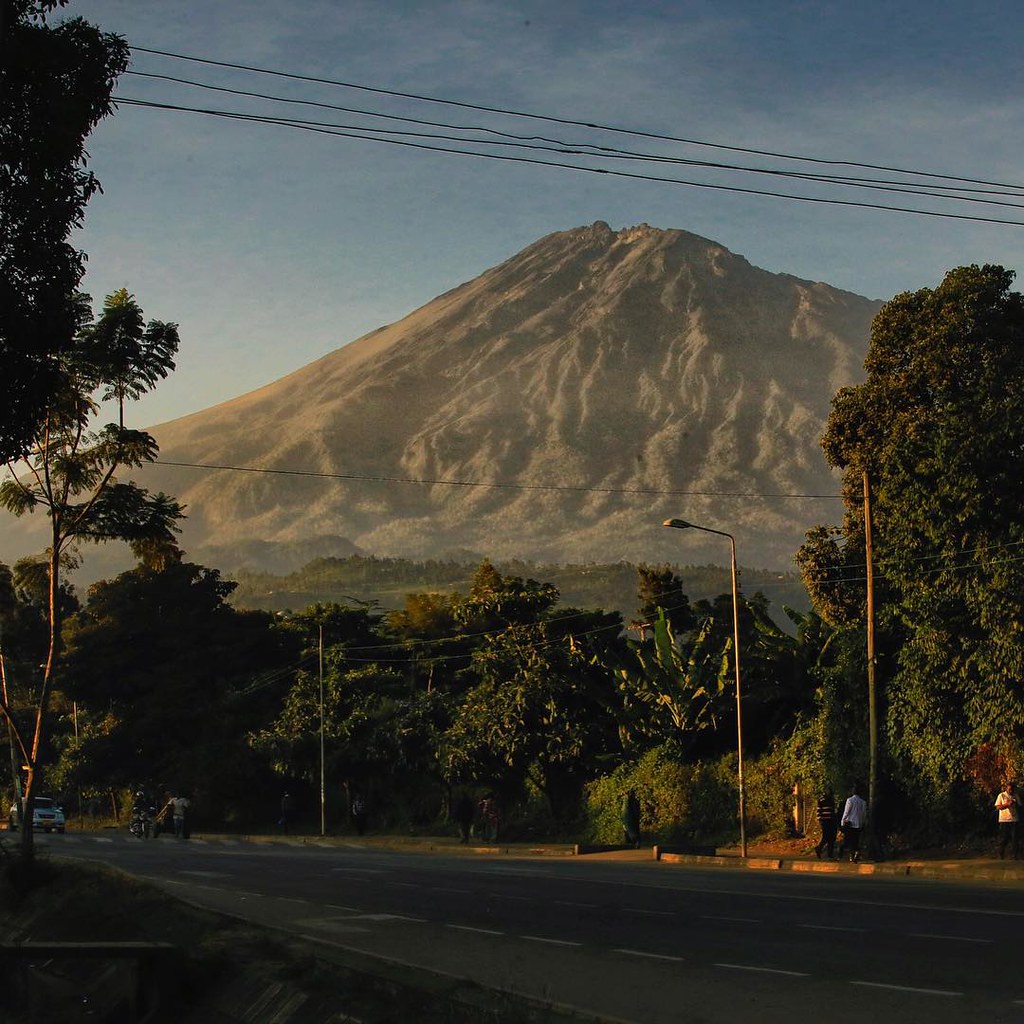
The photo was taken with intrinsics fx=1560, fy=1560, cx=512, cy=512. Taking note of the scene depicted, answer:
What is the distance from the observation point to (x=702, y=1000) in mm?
12039

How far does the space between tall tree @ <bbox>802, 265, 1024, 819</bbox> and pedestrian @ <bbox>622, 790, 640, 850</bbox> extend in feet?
27.0

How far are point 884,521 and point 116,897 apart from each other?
2531 cm

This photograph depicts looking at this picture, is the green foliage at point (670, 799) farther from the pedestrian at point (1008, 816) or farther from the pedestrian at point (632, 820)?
the pedestrian at point (1008, 816)

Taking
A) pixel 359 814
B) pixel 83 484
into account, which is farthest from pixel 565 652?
pixel 83 484

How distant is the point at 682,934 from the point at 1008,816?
17282 mm

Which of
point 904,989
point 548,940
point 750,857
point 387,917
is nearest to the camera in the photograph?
point 904,989

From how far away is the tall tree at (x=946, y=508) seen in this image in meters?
33.9

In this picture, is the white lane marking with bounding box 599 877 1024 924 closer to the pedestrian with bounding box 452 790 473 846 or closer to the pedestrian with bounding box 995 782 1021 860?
the pedestrian with bounding box 995 782 1021 860

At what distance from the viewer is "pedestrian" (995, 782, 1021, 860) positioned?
32.0 m

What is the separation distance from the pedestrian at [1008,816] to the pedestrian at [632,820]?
13021mm

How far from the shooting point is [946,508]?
3562 cm

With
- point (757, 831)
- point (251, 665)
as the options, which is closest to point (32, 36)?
point (757, 831)

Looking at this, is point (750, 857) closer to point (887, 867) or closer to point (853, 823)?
point (853, 823)

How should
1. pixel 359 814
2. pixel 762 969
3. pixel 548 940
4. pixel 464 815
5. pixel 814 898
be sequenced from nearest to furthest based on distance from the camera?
pixel 762 969
pixel 548 940
pixel 814 898
pixel 464 815
pixel 359 814
